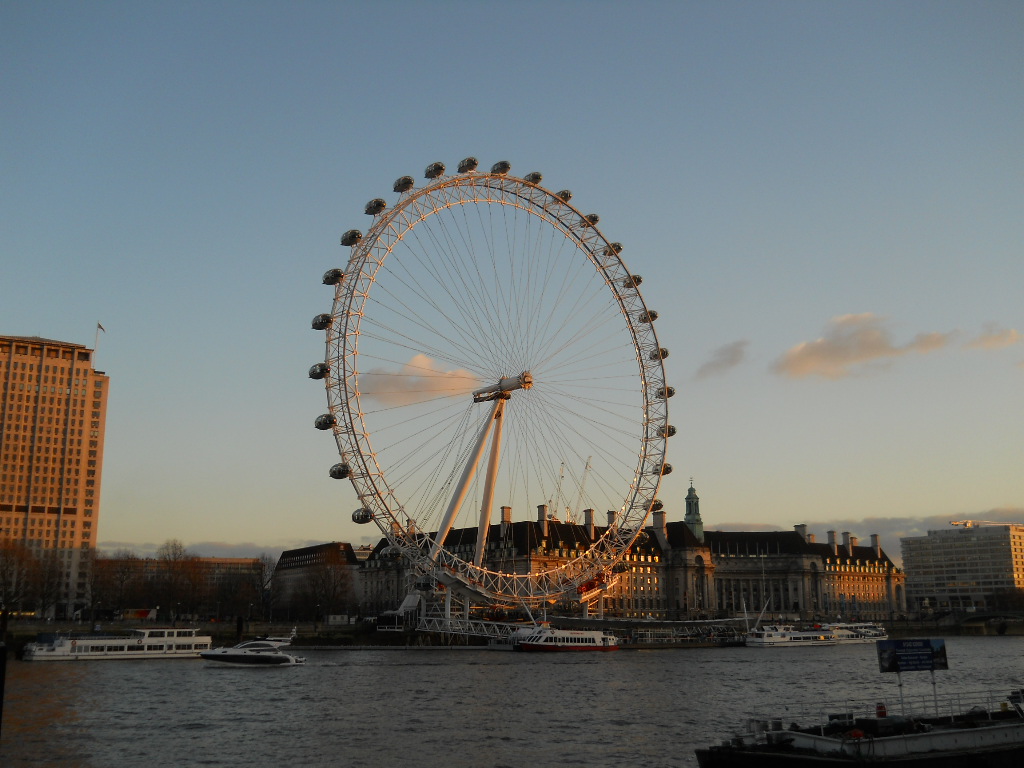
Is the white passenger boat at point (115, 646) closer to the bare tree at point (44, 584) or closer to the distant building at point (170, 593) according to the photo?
the bare tree at point (44, 584)

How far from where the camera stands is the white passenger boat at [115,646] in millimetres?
86562

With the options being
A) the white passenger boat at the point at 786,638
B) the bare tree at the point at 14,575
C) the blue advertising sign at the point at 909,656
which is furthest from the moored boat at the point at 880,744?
the bare tree at the point at 14,575

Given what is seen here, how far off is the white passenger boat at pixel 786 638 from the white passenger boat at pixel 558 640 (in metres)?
26.1

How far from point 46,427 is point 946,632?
159 m

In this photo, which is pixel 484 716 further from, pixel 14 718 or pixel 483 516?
pixel 483 516

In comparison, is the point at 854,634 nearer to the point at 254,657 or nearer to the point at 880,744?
the point at 254,657

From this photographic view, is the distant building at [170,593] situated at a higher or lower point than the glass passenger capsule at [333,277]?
lower

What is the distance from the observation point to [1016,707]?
3656 centimetres

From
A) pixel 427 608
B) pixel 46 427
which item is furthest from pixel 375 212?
pixel 46 427

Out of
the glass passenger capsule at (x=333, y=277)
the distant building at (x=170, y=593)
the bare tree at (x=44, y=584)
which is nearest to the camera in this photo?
the glass passenger capsule at (x=333, y=277)

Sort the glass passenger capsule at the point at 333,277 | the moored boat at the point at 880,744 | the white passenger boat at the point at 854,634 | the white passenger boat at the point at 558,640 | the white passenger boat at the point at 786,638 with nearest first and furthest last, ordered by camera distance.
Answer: the moored boat at the point at 880,744 < the glass passenger capsule at the point at 333,277 < the white passenger boat at the point at 558,640 < the white passenger boat at the point at 786,638 < the white passenger boat at the point at 854,634

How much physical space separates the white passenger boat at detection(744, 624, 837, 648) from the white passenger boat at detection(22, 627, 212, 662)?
228 ft

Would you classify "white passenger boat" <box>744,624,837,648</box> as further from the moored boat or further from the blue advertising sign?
the blue advertising sign

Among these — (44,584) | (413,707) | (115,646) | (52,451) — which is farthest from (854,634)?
(52,451)
